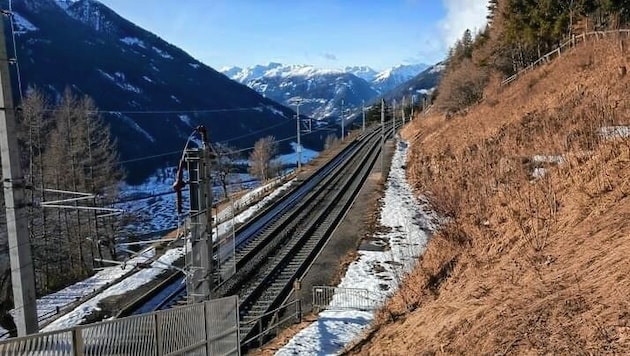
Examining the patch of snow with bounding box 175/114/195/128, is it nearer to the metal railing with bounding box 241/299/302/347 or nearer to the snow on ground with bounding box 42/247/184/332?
the snow on ground with bounding box 42/247/184/332

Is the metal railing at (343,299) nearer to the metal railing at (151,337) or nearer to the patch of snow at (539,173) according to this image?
the patch of snow at (539,173)

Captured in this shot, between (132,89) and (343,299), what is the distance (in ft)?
508

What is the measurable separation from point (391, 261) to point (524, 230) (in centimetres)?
1178

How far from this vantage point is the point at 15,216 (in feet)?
23.4

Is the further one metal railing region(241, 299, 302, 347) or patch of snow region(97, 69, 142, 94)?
patch of snow region(97, 69, 142, 94)

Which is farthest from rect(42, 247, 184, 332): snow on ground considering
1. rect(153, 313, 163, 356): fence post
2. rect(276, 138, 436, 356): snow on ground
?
rect(153, 313, 163, 356): fence post

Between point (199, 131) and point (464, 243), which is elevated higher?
point (199, 131)

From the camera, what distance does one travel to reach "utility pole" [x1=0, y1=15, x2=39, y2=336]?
22.9 feet

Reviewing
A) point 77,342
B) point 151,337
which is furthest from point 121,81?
point 77,342

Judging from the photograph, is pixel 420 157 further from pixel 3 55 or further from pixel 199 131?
pixel 3 55

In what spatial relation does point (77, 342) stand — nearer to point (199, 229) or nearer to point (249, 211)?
point (199, 229)

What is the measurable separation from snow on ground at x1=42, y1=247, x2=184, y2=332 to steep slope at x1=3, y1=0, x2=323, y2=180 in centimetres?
9138

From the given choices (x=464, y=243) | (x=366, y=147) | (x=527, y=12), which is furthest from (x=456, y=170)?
(x=366, y=147)

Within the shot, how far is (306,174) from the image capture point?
168ft
